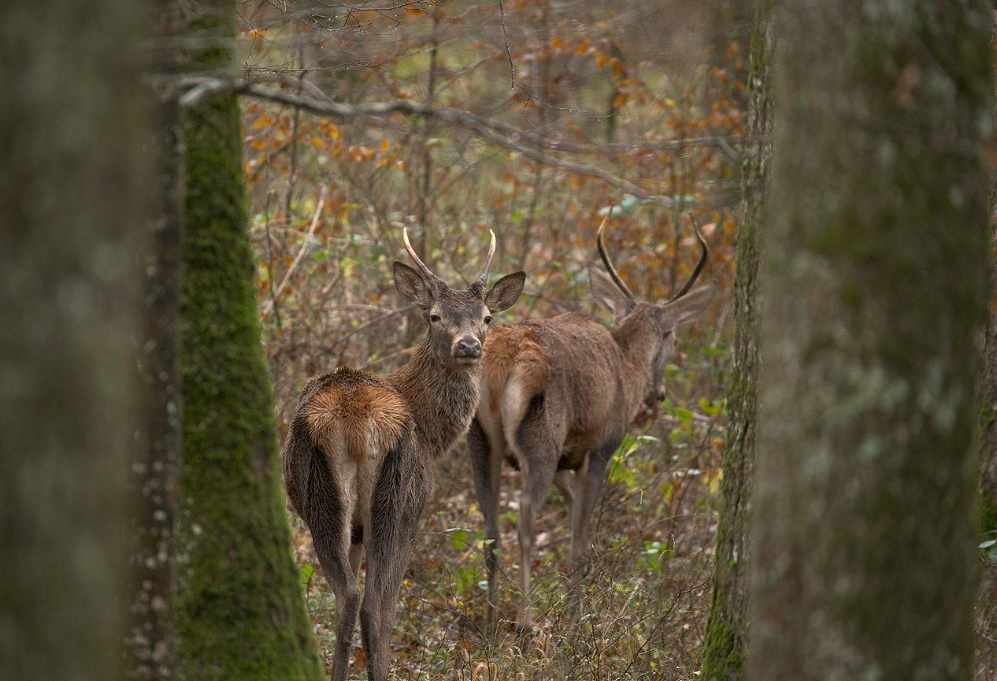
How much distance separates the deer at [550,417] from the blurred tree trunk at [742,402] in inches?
105

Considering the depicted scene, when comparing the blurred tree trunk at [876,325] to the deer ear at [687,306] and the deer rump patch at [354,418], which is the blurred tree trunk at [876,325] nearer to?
the deer rump patch at [354,418]

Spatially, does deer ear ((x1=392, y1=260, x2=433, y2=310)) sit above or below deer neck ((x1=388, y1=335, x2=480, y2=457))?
above

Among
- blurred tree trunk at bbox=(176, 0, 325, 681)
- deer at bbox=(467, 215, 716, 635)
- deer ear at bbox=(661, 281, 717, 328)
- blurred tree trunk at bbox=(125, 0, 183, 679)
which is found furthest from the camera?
deer ear at bbox=(661, 281, 717, 328)

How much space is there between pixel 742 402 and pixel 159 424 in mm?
2456

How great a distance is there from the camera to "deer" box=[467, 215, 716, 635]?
8.16 metres

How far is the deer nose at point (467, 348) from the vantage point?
7258mm

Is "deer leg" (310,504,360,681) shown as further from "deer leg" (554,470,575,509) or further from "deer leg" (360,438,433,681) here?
"deer leg" (554,470,575,509)

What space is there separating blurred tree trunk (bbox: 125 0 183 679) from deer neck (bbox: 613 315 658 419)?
243 inches

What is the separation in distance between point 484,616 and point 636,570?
3.42ft

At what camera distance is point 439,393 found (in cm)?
735

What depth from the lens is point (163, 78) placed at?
321 centimetres

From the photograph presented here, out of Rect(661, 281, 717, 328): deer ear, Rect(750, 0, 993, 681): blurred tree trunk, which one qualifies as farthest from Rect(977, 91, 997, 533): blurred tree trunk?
Rect(661, 281, 717, 328): deer ear

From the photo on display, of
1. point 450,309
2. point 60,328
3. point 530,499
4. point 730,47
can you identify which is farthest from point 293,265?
point 60,328

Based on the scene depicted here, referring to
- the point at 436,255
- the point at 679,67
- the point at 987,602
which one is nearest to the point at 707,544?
the point at 987,602
